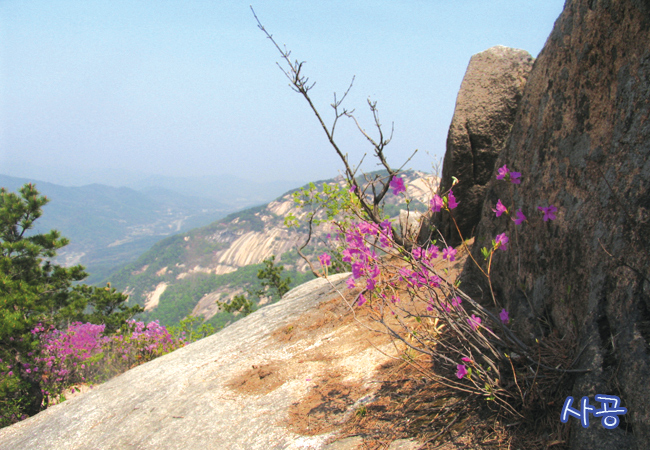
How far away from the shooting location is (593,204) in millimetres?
2555

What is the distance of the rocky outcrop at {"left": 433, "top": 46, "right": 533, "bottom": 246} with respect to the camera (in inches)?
251

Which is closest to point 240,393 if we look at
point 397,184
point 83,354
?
point 397,184

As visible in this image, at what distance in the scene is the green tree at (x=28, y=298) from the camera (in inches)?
450

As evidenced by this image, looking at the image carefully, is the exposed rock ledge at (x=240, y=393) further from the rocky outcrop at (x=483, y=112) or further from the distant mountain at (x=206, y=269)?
the distant mountain at (x=206, y=269)

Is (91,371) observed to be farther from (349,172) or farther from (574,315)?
(574,315)

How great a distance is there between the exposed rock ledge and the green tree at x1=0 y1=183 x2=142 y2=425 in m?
5.26

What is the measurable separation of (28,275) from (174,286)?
5963 inches

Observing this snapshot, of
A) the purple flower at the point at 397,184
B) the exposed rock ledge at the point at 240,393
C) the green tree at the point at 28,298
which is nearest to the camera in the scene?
the purple flower at the point at 397,184

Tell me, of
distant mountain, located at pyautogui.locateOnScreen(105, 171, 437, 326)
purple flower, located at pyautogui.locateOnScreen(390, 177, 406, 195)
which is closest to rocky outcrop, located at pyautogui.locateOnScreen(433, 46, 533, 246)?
purple flower, located at pyautogui.locateOnScreen(390, 177, 406, 195)

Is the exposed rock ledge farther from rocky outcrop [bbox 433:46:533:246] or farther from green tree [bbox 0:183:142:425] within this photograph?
green tree [bbox 0:183:142:425]

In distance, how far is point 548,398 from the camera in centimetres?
245

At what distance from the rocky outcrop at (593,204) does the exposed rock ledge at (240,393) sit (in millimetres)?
2032

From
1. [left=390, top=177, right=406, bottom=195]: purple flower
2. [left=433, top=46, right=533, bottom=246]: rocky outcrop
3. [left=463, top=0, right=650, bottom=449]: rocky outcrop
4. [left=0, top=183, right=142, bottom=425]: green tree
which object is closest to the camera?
[left=463, top=0, right=650, bottom=449]: rocky outcrop

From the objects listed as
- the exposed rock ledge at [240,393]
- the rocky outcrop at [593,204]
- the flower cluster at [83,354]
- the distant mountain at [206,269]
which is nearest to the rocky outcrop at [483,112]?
the rocky outcrop at [593,204]
